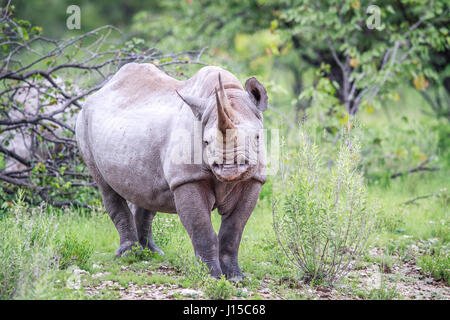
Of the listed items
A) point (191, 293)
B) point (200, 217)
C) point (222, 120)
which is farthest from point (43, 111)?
point (222, 120)

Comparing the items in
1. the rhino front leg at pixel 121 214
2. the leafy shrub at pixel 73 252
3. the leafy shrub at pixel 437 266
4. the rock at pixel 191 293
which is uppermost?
the rhino front leg at pixel 121 214

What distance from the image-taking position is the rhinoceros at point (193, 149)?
446 cm

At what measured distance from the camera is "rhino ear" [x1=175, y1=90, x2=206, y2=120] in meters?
4.87

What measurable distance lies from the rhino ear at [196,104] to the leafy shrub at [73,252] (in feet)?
6.25

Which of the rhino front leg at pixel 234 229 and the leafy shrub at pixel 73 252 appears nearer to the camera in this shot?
the rhino front leg at pixel 234 229

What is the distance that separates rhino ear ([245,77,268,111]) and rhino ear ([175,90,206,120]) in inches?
16.0

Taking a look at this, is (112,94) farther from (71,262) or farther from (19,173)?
(19,173)

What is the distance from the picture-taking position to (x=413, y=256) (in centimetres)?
646

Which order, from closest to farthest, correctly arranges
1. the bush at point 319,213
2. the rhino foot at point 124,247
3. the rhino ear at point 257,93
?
the rhino ear at point 257,93 < the bush at point 319,213 < the rhino foot at point 124,247

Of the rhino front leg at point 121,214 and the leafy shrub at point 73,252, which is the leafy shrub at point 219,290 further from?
the rhino front leg at point 121,214

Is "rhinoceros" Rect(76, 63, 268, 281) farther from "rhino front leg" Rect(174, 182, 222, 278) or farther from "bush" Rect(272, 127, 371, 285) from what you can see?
"bush" Rect(272, 127, 371, 285)

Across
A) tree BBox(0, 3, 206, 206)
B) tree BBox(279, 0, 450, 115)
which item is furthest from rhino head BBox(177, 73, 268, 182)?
tree BBox(279, 0, 450, 115)

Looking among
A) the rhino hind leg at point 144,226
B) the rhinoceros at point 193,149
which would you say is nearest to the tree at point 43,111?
the rhino hind leg at point 144,226
